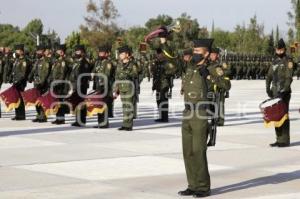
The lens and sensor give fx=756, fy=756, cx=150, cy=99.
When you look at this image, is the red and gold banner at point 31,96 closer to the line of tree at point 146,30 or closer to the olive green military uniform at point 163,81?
the olive green military uniform at point 163,81

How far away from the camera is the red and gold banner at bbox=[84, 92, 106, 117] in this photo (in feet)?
54.3

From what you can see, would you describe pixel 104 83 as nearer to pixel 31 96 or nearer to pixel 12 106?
pixel 31 96

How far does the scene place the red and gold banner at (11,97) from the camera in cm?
1864

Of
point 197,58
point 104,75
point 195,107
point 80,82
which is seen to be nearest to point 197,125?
point 195,107

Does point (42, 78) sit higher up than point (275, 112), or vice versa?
point (42, 78)

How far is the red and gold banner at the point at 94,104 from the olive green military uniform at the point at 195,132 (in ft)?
26.1

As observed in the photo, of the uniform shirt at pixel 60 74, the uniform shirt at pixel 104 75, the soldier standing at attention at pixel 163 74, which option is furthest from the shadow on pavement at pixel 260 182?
the uniform shirt at pixel 60 74

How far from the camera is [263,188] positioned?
903 cm

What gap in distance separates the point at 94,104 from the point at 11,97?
3.00 m

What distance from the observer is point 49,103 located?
17859 millimetres

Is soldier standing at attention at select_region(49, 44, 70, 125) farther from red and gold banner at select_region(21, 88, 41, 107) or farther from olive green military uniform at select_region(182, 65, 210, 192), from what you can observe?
olive green military uniform at select_region(182, 65, 210, 192)

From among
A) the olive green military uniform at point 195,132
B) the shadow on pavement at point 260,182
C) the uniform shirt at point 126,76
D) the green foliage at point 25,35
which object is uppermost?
the green foliage at point 25,35

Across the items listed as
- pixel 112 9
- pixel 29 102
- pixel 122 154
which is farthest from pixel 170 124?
pixel 112 9

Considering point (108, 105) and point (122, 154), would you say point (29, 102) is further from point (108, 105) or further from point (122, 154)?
point (122, 154)
